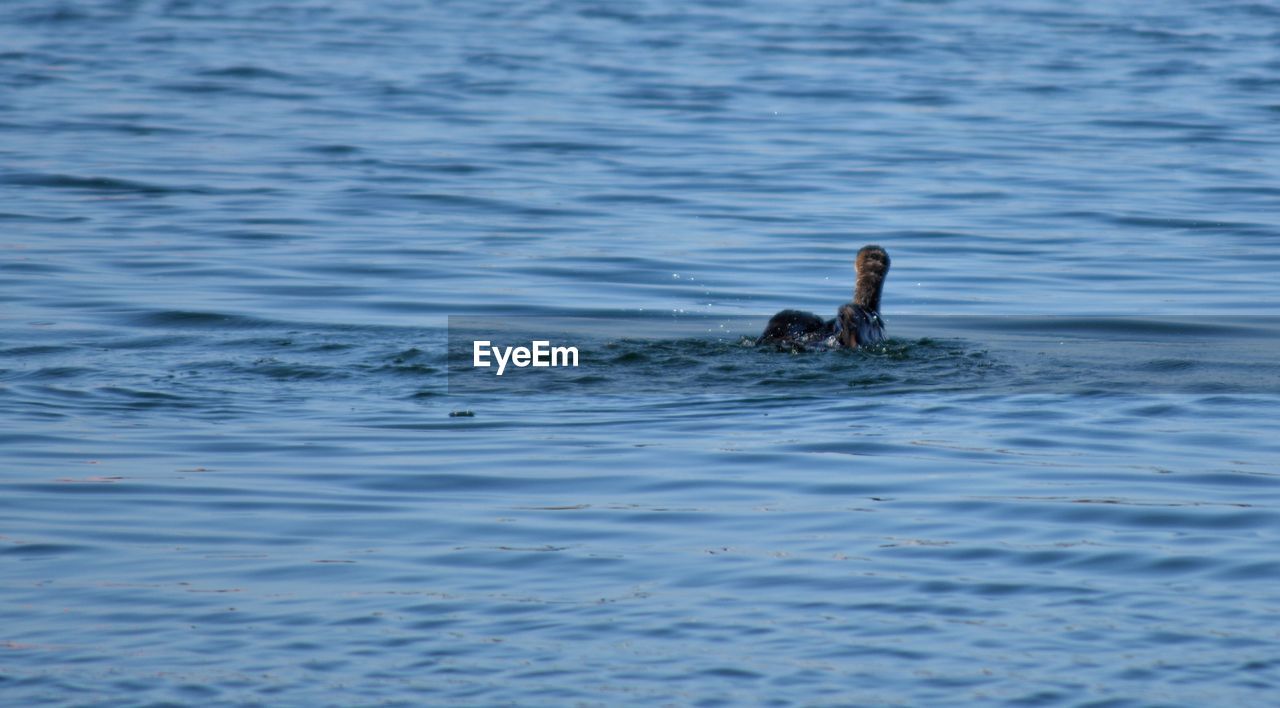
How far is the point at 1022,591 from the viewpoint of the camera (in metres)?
7.01

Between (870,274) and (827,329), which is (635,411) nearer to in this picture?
(827,329)

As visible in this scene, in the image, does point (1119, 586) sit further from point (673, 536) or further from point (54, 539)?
point (54, 539)

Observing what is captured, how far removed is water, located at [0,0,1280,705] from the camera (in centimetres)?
640

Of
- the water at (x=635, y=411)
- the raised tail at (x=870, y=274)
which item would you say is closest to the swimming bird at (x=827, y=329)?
the raised tail at (x=870, y=274)

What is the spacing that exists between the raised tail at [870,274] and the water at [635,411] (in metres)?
0.58

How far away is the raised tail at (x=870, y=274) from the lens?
1222 centimetres

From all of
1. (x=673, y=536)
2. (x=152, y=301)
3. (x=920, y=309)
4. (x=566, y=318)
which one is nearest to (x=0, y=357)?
(x=152, y=301)

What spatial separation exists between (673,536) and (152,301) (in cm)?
731

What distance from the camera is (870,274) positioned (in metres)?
12.2

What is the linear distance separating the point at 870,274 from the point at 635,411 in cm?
235

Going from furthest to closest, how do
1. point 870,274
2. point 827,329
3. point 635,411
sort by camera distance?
point 870,274, point 827,329, point 635,411

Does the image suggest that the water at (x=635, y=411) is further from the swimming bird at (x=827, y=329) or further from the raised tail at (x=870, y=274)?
the raised tail at (x=870, y=274)

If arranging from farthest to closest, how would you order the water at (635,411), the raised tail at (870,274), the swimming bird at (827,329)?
the raised tail at (870,274) → the swimming bird at (827,329) → the water at (635,411)

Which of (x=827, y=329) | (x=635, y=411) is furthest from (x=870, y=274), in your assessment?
(x=635, y=411)
